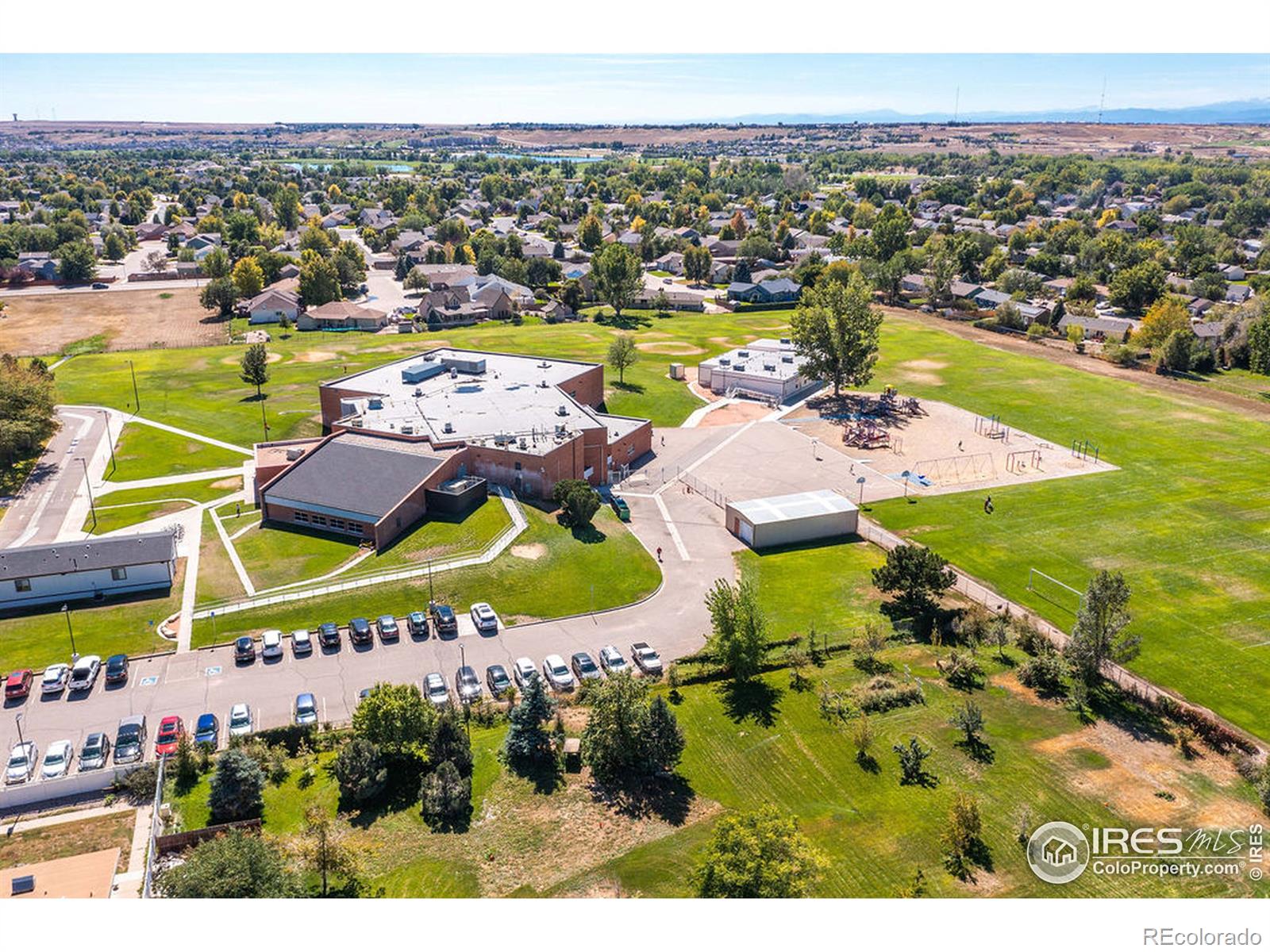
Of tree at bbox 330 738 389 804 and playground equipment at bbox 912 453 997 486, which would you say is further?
playground equipment at bbox 912 453 997 486

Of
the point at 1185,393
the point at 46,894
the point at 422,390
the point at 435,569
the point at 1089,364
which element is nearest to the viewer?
the point at 46,894

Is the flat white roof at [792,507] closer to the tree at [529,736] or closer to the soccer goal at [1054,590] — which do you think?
the soccer goal at [1054,590]

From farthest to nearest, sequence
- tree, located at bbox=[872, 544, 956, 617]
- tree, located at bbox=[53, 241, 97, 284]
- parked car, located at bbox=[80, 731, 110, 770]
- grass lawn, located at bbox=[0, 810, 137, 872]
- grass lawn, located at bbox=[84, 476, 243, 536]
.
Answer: tree, located at bbox=[53, 241, 97, 284] → grass lawn, located at bbox=[84, 476, 243, 536] → tree, located at bbox=[872, 544, 956, 617] → parked car, located at bbox=[80, 731, 110, 770] → grass lawn, located at bbox=[0, 810, 137, 872]

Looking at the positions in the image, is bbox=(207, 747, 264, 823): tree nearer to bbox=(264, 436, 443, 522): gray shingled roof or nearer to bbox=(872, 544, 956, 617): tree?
bbox=(264, 436, 443, 522): gray shingled roof

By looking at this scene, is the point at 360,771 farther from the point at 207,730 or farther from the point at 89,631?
the point at 89,631

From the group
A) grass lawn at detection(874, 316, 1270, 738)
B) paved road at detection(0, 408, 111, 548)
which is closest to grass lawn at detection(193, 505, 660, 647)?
paved road at detection(0, 408, 111, 548)

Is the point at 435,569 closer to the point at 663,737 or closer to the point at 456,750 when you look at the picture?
the point at 456,750

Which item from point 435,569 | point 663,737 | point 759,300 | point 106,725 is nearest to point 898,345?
point 759,300

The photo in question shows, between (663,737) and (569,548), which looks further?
(569,548)
